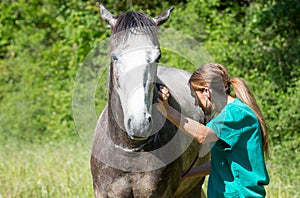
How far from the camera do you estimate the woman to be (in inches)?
157

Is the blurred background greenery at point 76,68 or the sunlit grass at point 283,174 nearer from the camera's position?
the sunlit grass at point 283,174

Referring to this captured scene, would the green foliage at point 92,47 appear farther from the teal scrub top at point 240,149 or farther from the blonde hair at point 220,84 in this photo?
the teal scrub top at point 240,149

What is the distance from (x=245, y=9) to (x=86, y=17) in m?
3.36

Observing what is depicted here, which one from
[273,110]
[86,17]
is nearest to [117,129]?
[273,110]

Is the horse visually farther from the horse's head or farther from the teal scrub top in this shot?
the teal scrub top

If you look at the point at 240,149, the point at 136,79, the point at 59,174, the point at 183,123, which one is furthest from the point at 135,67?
the point at 59,174

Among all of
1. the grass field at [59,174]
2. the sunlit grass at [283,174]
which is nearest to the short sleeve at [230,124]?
the sunlit grass at [283,174]

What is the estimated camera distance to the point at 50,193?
6.32m

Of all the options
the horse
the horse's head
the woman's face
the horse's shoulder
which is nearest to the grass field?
the horse's shoulder

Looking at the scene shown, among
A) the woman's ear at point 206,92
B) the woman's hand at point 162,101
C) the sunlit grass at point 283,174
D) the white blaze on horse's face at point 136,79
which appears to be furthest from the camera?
the sunlit grass at point 283,174

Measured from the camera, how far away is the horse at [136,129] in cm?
359

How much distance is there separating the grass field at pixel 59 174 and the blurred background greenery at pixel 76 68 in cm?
1

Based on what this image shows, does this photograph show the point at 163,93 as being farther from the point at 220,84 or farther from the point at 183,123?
the point at 220,84

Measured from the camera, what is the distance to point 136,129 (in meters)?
3.52
